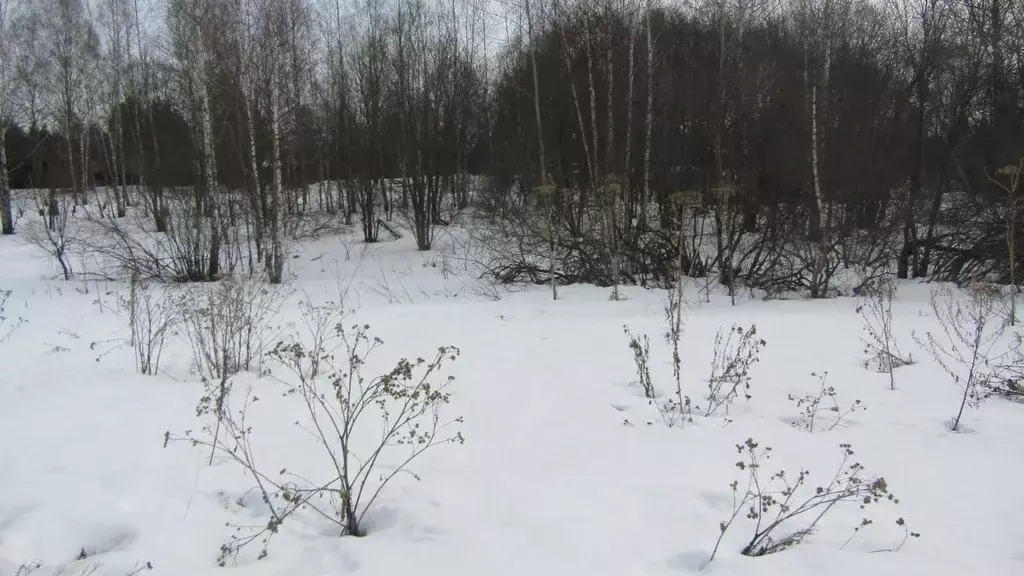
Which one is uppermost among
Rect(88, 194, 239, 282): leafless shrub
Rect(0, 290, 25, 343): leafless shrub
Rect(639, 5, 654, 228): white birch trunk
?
Rect(639, 5, 654, 228): white birch trunk

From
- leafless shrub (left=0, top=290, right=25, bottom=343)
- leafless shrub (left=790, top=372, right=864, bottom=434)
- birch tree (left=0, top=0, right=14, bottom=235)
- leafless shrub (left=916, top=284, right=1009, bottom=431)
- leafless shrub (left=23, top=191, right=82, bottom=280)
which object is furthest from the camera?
birch tree (left=0, top=0, right=14, bottom=235)

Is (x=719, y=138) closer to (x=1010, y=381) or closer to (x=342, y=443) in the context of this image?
(x=1010, y=381)

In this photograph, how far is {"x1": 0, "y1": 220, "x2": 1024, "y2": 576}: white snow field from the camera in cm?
237

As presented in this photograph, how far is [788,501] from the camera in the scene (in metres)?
2.70

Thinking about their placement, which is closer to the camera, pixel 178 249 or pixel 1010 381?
pixel 1010 381

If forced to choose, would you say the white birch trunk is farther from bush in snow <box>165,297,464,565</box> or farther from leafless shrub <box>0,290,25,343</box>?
leafless shrub <box>0,290,25,343</box>

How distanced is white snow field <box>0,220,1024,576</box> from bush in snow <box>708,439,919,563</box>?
0.05m

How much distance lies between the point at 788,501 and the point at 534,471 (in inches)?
47.8


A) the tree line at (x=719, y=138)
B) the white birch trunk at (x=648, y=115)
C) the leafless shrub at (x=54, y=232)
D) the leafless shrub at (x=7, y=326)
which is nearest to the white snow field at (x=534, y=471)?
the leafless shrub at (x=7, y=326)

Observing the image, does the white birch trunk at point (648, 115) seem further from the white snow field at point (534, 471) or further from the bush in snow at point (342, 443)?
the bush in snow at point (342, 443)

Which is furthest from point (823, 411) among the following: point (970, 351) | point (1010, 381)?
point (970, 351)

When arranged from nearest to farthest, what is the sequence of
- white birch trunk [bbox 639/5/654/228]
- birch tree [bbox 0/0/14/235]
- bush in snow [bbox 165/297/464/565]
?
bush in snow [bbox 165/297/464/565] → white birch trunk [bbox 639/5/654/228] → birch tree [bbox 0/0/14/235]

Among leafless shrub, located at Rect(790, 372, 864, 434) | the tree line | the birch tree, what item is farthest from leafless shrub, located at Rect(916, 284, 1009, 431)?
the birch tree

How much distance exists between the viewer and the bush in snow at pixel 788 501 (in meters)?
2.38
